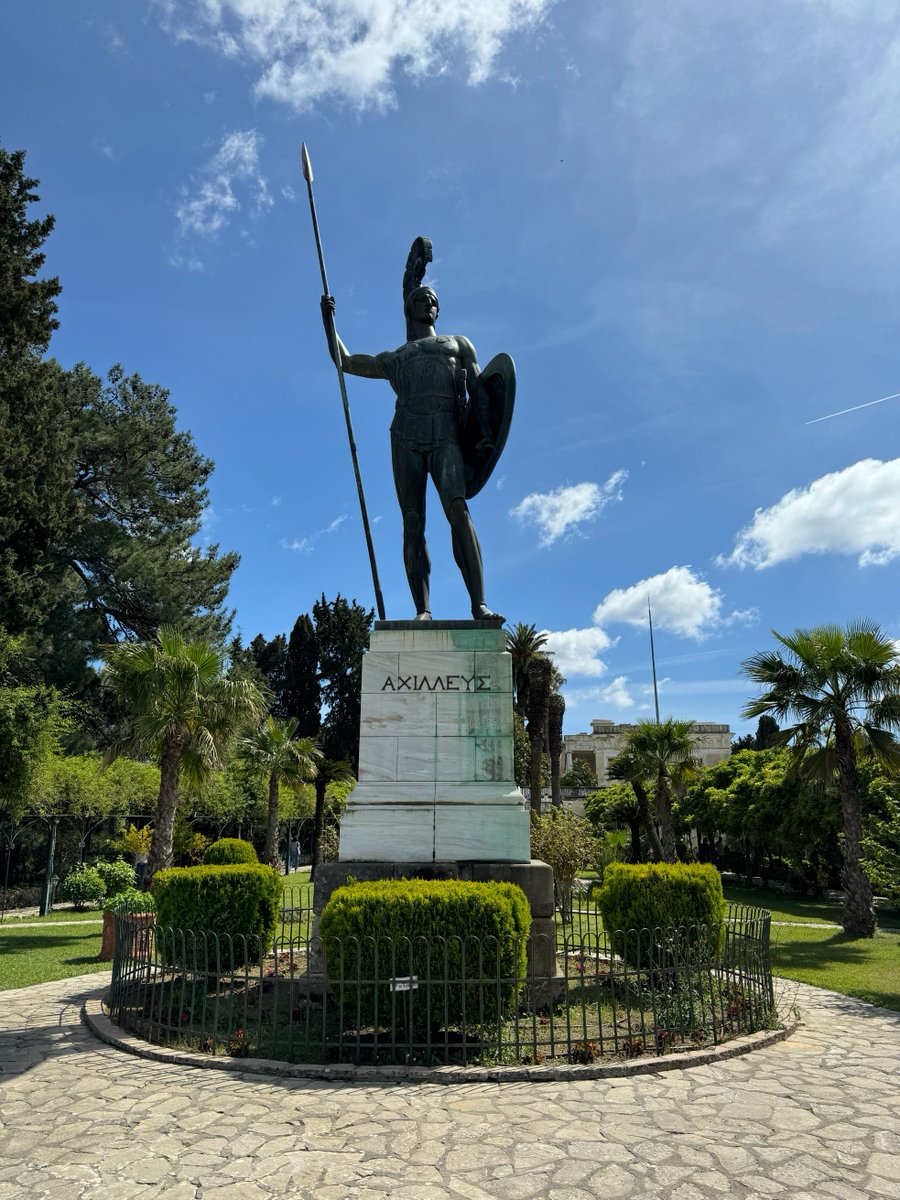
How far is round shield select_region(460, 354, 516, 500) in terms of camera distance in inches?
364

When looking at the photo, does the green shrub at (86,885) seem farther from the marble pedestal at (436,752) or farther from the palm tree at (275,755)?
the marble pedestal at (436,752)

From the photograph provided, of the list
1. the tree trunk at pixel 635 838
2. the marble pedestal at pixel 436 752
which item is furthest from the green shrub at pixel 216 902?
the tree trunk at pixel 635 838

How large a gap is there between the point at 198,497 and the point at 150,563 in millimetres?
5386

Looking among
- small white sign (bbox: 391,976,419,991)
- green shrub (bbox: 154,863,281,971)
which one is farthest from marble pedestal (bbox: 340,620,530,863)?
green shrub (bbox: 154,863,281,971)

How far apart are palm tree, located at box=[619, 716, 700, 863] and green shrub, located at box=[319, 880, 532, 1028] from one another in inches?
951

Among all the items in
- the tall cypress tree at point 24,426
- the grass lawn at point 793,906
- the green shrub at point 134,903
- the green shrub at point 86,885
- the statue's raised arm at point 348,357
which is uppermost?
the tall cypress tree at point 24,426

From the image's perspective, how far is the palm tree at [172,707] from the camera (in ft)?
52.6

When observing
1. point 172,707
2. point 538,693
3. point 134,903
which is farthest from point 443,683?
point 538,693

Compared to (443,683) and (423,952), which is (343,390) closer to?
(443,683)

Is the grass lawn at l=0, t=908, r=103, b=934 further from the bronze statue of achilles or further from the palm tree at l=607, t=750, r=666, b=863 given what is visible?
the palm tree at l=607, t=750, r=666, b=863

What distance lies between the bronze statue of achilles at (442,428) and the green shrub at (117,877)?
13.2 meters

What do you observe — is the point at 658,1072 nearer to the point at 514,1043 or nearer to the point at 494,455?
the point at 514,1043

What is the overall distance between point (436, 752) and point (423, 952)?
8.00 feet

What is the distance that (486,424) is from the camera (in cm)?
944
